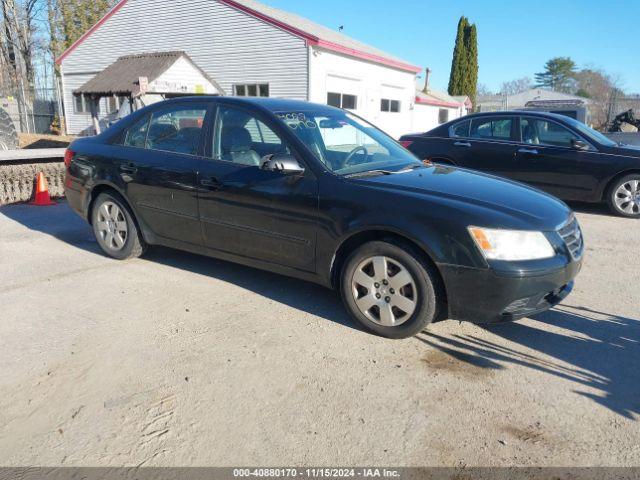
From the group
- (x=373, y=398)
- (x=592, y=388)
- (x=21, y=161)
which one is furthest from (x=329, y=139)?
(x=21, y=161)

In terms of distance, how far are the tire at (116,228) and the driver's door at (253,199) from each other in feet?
3.49

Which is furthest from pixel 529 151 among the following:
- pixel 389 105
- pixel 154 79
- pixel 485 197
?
pixel 389 105

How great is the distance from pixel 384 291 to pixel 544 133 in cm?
574

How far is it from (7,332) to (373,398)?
8.83 feet

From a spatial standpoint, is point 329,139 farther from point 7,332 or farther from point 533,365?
point 7,332

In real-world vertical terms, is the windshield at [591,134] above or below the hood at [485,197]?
above

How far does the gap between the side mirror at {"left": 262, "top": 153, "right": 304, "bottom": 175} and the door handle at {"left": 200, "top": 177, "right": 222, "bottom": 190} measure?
588mm

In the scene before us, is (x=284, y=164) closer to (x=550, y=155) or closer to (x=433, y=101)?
(x=550, y=155)

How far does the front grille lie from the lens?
3.55 m

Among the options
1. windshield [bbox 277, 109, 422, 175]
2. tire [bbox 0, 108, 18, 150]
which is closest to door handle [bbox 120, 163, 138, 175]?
windshield [bbox 277, 109, 422, 175]

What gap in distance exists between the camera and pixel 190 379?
310 centimetres

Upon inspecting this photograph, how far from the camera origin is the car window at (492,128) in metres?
8.29

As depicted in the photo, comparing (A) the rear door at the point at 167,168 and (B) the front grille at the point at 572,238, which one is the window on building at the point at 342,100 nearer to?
(A) the rear door at the point at 167,168

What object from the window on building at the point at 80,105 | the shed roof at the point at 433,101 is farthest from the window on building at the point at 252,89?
the shed roof at the point at 433,101
